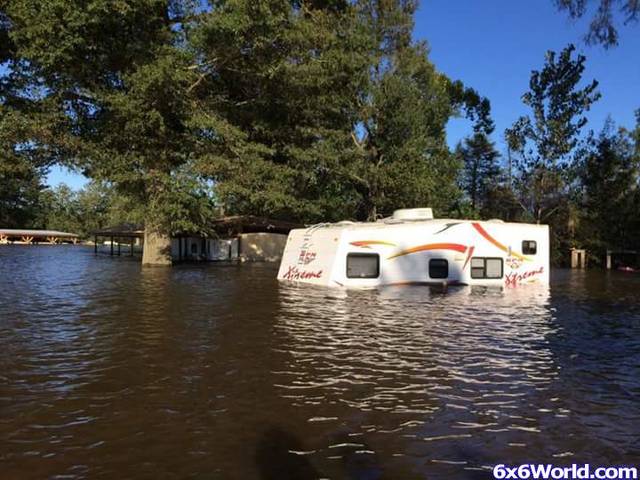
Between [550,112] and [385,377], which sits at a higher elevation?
[550,112]

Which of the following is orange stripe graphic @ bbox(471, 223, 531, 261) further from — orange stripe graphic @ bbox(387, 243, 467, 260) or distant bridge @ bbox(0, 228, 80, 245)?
distant bridge @ bbox(0, 228, 80, 245)

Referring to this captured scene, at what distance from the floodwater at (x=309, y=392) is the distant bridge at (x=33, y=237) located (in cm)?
7898

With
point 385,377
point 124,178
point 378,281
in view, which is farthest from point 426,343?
point 124,178

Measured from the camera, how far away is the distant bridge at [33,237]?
86062 millimetres

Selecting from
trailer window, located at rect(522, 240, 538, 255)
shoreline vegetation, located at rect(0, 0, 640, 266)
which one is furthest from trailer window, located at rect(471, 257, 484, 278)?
shoreline vegetation, located at rect(0, 0, 640, 266)

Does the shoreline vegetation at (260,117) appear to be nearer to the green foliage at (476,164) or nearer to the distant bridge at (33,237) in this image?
the green foliage at (476,164)

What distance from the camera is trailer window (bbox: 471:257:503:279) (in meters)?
21.9

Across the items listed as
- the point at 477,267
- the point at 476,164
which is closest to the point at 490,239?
the point at 477,267

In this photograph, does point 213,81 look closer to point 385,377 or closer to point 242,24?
point 242,24

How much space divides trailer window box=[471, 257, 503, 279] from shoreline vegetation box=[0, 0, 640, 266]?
10.6 m

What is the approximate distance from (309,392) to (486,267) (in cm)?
1556

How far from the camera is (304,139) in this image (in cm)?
3556

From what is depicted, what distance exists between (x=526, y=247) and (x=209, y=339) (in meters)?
15.6

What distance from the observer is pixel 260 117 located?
108 ft
